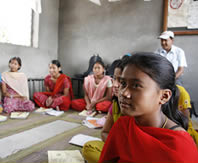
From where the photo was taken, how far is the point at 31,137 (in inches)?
83.8

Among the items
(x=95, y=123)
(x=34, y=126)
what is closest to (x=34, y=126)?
(x=34, y=126)

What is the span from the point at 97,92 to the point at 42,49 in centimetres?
206

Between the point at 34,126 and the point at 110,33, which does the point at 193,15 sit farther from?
the point at 34,126

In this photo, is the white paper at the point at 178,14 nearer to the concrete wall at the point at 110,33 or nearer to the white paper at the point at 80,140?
the concrete wall at the point at 110,33

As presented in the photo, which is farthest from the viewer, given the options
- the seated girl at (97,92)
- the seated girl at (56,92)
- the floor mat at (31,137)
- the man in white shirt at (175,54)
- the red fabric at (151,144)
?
the seated girl at (56,92)

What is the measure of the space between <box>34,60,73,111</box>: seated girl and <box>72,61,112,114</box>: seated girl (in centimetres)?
25

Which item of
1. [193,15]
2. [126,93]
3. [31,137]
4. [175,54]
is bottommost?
[31,137]

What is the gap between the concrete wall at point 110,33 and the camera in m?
3.70

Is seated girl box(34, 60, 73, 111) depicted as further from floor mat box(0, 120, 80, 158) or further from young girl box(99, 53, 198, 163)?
young girl box(99, 53, 198, 163)

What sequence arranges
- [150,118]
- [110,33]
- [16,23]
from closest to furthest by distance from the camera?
1. [150,118]
2. [16,23]
3. [110,33]

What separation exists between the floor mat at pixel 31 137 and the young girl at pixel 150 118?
132 cm

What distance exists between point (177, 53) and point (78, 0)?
3.05 meters

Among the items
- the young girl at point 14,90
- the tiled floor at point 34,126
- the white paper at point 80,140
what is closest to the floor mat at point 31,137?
the tiled floor at point 34,126

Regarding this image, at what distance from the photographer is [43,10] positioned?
180 inches
